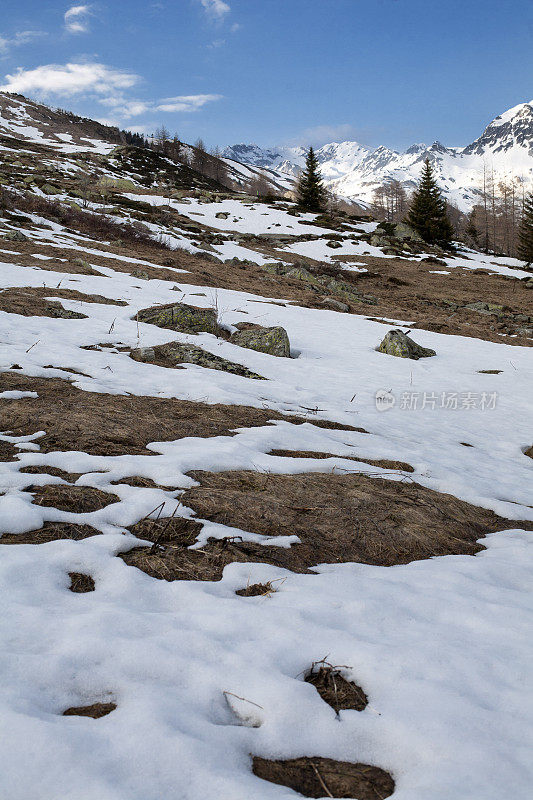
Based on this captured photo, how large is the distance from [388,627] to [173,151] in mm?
109523

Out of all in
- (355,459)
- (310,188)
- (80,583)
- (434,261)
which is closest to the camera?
(80,583)

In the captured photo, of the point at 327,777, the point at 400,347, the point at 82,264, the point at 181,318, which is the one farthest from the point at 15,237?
the point at 327,777

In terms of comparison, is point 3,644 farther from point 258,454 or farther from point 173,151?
point 173,151

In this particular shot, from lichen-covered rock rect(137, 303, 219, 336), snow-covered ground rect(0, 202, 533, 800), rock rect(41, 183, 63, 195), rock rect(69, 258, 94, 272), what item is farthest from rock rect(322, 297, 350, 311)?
rock rect(41, 183, 63, 195)

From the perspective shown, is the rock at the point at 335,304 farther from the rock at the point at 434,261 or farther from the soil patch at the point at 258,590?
the rock at the point at 434,261

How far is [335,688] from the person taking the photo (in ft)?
6.11

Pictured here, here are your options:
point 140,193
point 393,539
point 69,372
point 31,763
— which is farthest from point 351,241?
point 31,763

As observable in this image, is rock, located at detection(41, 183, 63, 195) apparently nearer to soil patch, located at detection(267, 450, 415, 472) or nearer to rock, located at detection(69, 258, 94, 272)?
rock, located at detection(69, 258, 94, 272)

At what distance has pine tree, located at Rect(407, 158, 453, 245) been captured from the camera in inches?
1709

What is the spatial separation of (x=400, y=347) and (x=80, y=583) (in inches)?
406

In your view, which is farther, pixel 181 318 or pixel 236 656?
pixel 181 318

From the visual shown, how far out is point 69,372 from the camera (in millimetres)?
6152

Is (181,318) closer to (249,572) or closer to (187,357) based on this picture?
(187,357)

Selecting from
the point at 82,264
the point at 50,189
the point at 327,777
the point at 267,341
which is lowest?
the point at 327,777
